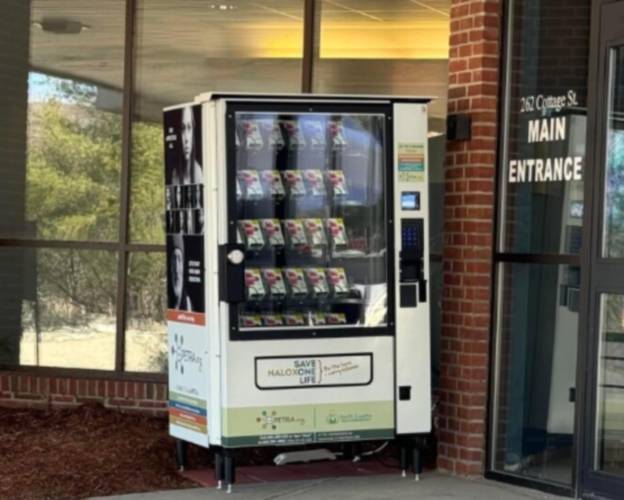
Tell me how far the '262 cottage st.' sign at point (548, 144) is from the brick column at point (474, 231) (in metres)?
0.20

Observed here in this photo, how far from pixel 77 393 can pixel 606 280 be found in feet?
14.8

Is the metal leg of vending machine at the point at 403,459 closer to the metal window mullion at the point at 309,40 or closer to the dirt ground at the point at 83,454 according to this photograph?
the dirt ground at the point at 83,454

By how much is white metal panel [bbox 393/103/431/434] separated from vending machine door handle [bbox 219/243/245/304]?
0.99m

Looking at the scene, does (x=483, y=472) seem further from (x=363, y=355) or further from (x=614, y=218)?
(x=614, y=218)

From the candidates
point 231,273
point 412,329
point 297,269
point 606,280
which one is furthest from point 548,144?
point 231,273

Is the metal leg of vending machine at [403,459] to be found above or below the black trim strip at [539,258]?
below

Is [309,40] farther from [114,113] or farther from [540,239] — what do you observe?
[540,239]

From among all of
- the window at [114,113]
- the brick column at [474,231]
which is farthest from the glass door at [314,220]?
the window at [114,113]

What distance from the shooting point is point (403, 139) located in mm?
6738

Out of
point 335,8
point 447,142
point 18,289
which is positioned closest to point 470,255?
point 447,142

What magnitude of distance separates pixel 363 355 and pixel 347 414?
0.37 metres

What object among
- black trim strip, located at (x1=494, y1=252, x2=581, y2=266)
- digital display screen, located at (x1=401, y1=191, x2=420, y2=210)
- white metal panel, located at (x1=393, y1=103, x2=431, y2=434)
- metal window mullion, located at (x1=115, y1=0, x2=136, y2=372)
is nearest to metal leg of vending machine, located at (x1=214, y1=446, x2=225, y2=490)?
white metal panel, located at (x1=393, y1=103, x2=431, y2=434)

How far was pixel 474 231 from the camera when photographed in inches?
275

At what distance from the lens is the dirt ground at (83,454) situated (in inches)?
267
